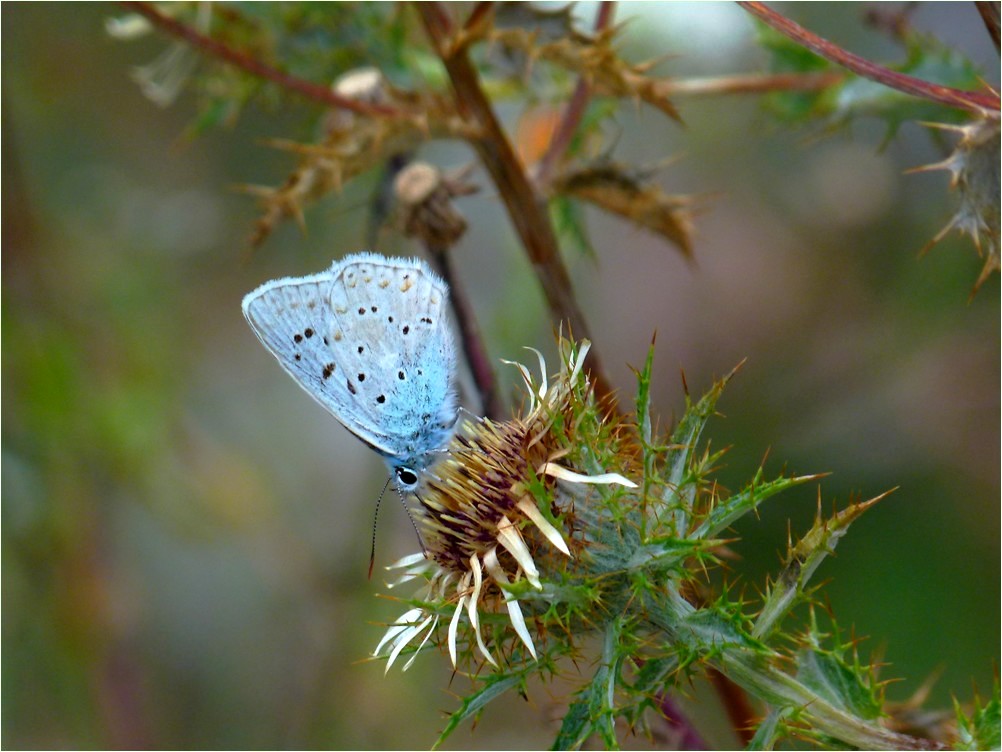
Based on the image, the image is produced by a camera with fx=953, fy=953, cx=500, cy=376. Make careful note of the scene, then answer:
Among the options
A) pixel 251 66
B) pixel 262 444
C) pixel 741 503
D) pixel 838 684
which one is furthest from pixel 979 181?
pixel 262 444

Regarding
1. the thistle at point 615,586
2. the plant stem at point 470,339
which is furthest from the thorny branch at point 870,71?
the plant stem at point 470,339

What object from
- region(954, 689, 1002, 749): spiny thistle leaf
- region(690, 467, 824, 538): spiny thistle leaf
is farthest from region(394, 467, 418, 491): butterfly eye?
region(954, 689, 1002, 749): spiny thistle leaf

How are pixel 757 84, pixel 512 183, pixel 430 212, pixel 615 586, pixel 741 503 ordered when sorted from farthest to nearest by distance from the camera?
pixel 757 84
pixel 430 212
pixel 512 183
pixel 615 586
pixel 741 503

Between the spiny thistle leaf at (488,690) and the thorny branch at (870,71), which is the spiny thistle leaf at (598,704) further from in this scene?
the thorny branch at (870,71)

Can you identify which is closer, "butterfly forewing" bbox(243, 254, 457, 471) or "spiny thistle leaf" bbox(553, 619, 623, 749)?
"spiny thistle leaf" bbox(553, 619, 623, 749)

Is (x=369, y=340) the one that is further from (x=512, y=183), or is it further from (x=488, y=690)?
(x=488, y=690)

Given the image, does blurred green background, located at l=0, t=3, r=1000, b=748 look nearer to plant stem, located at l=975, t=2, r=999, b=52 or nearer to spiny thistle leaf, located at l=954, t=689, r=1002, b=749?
plant stem, located at l=975, t=2, r=999, b=52
